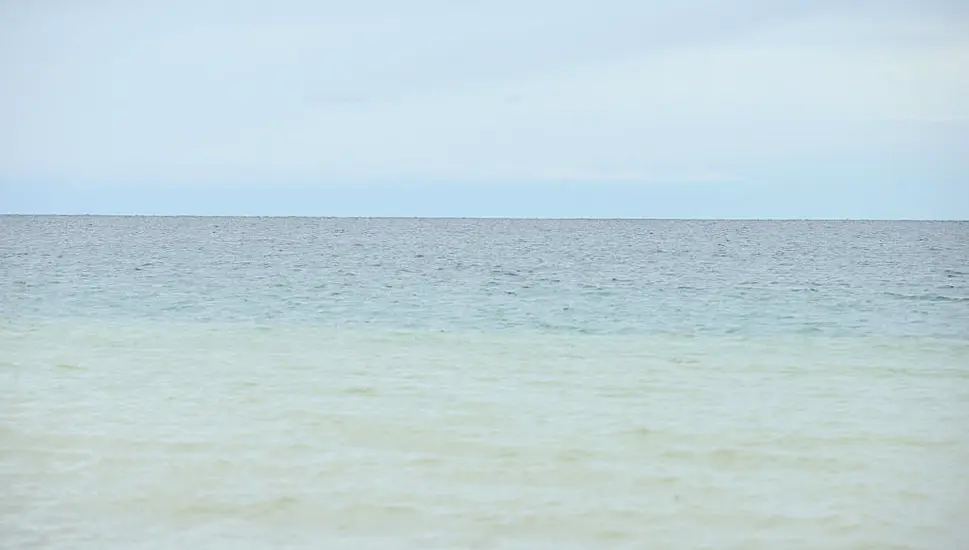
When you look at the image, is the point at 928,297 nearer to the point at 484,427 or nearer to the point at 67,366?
the point at 484,427

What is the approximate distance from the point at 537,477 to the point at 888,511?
7.43 ft

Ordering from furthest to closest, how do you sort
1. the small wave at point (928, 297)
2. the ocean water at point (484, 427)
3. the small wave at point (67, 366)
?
the small wave at point (928, 297), the small wave at point (67, 366), the ocean water at point (484, 427)

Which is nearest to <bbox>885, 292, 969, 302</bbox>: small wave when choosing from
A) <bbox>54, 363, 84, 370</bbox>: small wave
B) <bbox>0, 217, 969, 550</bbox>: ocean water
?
<bbox>0, 217, 969, 550</bbox>: ocean water

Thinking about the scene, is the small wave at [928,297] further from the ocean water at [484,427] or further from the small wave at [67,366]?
the small wave at [67,366]

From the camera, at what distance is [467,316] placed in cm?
1655

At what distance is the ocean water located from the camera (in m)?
5.93

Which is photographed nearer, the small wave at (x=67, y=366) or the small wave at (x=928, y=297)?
the small wave at (x=67, y=366)

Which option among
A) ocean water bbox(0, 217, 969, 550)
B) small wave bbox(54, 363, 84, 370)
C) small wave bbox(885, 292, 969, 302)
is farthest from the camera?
small wave bbox(885, 292, 969, 302)

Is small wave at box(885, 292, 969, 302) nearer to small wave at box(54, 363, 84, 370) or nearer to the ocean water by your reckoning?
the ocean water

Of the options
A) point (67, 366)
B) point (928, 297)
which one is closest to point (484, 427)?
point (67, 366)

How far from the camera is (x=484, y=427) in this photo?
8.15m

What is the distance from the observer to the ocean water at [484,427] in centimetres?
593

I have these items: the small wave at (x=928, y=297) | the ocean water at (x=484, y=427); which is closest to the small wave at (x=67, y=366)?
the ocean water at (x=484, y=427)

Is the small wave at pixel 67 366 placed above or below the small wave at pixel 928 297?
below
